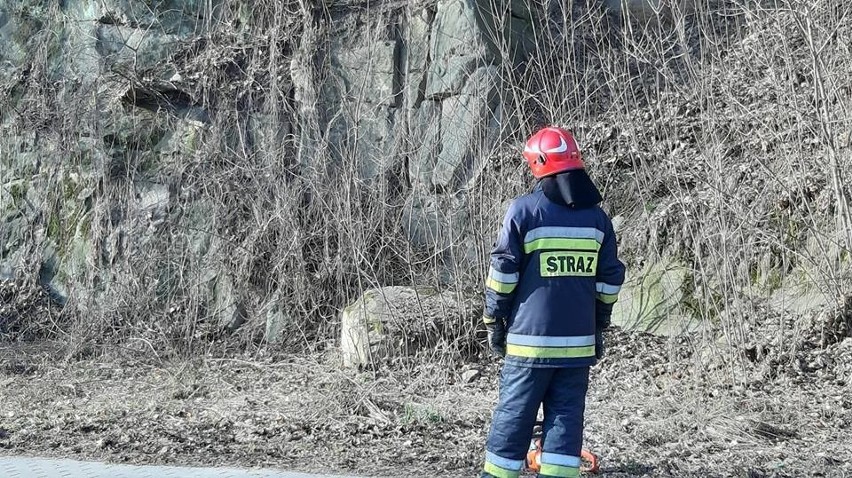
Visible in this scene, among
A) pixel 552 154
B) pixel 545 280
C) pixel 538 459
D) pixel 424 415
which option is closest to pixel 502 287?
pixel 545 280

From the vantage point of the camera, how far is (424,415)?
666 cm

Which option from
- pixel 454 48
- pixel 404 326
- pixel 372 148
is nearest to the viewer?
pixel 404 326

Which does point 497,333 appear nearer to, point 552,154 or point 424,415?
point 552,154

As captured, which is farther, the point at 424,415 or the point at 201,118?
the point at 201,118

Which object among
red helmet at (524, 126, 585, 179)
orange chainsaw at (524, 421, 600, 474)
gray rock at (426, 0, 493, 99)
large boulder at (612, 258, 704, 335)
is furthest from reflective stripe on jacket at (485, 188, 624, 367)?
gray rock at (426, 0, 493, 99)

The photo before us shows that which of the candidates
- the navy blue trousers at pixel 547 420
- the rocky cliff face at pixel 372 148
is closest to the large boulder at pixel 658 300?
the rocky cliff face at pixel 372 148

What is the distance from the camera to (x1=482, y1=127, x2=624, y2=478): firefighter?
4414 millimetres

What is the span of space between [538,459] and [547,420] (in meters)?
0.43

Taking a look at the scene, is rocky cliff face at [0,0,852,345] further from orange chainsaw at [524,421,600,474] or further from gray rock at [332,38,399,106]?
orange chainsaw at [524,421,600,474]

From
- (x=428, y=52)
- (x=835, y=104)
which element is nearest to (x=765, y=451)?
(x=835, y=104)

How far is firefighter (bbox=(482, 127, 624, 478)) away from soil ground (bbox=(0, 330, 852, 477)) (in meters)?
1.11

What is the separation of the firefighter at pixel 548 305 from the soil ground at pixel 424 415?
111cm

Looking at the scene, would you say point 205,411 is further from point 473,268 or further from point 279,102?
point 279,102

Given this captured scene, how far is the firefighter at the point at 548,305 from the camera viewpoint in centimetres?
441
